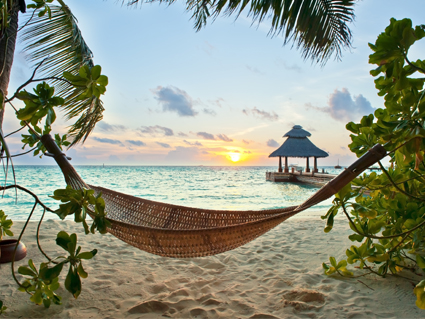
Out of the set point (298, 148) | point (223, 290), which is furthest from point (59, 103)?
point (298, 148)

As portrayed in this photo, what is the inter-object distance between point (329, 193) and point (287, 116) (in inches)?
840

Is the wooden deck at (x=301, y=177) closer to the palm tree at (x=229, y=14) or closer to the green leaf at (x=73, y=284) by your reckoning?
the palm tree at (x=229, y=14)

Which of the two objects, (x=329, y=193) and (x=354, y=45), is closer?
(x=329, y=193)

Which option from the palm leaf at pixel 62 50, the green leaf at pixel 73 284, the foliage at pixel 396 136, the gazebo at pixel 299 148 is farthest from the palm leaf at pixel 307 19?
the gazebo at pixel 299 148

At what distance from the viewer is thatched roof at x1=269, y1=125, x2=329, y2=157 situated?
38.4ft

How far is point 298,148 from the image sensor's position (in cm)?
1190

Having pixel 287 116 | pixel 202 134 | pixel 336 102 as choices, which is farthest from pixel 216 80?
pixel 287 116

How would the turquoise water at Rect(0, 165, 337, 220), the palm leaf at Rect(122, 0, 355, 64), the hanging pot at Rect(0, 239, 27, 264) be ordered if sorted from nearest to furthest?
the hanging pot at Rect(0, 239, 27, 264)
the palm leaf at Rect(122, 0, 355, 64)
the turquoise water at Rect(0, 165, 337, 220)

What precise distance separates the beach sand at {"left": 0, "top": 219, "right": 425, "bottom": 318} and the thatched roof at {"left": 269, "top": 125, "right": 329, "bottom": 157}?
1023 cm

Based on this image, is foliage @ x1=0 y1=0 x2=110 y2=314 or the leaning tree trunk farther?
the leaning tree trunk

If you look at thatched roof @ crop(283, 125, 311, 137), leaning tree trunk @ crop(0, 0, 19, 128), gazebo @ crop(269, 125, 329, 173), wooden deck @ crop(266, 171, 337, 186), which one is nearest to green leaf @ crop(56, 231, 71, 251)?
leaning tree trunk @ crop(0, 0, 19, 128)

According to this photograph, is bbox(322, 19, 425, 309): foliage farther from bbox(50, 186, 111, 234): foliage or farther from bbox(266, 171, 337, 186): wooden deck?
bbox(266, 171, 337, 186): wooden deck

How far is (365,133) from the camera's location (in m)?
0.94

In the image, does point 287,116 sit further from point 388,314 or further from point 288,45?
point 388,314
